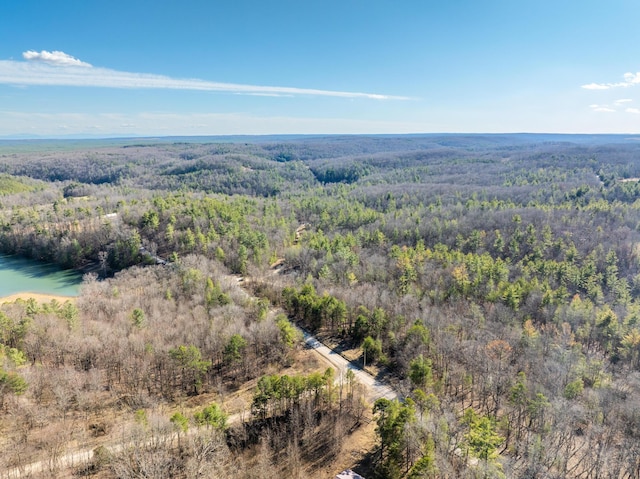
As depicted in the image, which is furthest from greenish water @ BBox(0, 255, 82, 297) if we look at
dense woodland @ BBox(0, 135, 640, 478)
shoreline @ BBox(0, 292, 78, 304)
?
dense woodland @ BBox(0, 135, 640, 478)

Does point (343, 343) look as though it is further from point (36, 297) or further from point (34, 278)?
point (34, 278)

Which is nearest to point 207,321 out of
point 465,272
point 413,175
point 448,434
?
point 448,434

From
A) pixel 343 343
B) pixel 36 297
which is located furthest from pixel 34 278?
pixel 343 343

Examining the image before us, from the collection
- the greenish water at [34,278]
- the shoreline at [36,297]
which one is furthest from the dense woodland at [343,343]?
the shoreline at [36,297]

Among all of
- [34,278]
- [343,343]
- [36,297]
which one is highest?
[343,343]

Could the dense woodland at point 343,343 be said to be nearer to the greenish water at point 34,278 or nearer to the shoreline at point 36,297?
the greenish water at point 34,278
